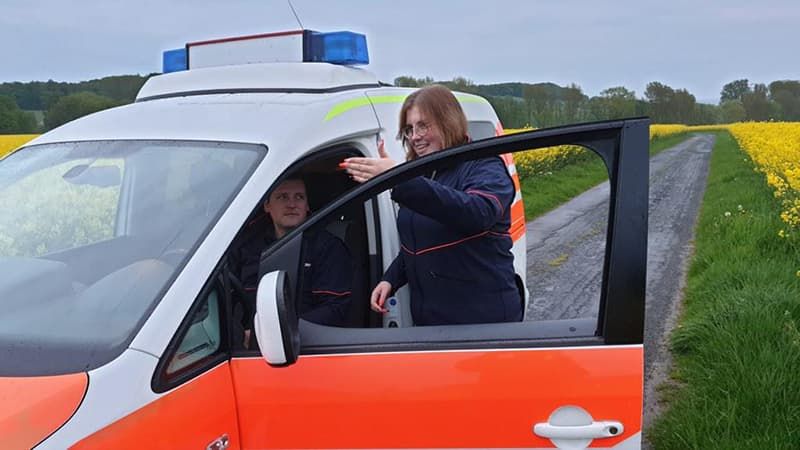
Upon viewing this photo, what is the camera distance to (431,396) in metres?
1.86

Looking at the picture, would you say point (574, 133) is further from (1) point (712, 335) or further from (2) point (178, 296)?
(1) point (712, 335)

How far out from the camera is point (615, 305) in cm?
182

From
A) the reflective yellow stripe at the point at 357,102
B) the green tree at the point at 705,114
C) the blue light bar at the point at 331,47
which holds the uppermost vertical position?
the green tree at the point at 705,114

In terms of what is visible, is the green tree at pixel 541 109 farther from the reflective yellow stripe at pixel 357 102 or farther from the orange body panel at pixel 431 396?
the orange body panel at pixel 431 396

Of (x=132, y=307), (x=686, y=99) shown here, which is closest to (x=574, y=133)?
(x=132, y=307)

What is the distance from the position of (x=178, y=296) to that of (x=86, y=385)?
29cm

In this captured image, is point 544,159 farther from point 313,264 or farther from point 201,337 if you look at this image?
point 201,337

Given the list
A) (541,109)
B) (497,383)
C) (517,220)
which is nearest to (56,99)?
(517,220)

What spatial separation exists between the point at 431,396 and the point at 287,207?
1.00 meters

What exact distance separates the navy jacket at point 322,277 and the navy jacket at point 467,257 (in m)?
0.23

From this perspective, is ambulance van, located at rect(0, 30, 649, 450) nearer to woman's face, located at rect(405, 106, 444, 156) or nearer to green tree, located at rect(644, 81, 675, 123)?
woman's face, located at rect(405, 106, 444, 156)

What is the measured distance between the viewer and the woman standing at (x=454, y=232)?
209cm

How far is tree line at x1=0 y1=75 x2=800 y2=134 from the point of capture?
15.9 feet

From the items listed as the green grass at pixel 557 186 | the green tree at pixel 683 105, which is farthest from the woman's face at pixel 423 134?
the green tree at pixel 683 105
